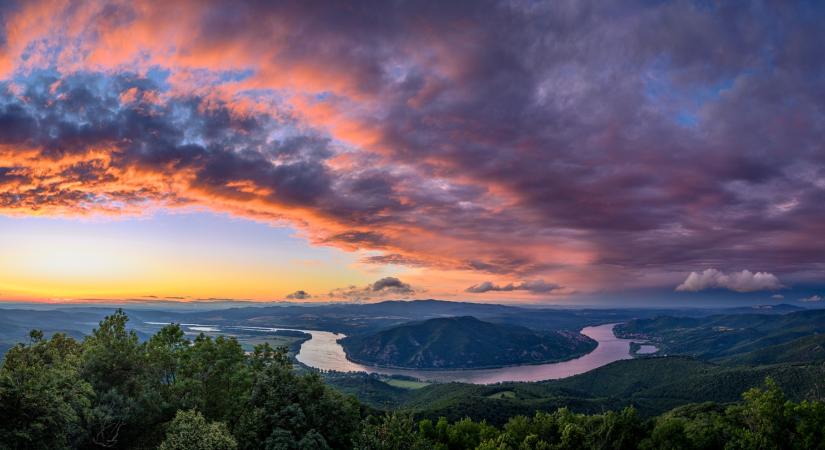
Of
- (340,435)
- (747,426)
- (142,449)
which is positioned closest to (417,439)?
(340,435)

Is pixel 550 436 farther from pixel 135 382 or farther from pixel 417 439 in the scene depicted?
pixel 135 382

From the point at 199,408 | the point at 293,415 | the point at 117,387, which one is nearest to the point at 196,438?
the point at 293,415

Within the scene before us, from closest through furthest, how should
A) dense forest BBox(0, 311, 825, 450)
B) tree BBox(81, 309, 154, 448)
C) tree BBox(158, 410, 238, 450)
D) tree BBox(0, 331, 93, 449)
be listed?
tree BBox(0, 331, 93, 449) → tree BBox(158, 410, 238, 450) → dense forest BBox(0, 311, 825, 450) → tree BBox(81, 309, 154, 448)

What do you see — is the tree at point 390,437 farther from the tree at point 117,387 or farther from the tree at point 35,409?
the tree at point 35,409

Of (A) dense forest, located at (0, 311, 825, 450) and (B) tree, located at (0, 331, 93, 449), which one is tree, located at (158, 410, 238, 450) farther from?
(B) tree, located at (0, 331, 93, 449)

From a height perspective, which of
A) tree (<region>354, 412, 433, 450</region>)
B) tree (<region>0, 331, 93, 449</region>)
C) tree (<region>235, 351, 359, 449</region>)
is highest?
tree (<region>0, 331, 93, 449</region>)

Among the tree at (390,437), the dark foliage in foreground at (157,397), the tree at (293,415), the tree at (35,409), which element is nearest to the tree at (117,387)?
the dark foliage in foreground at (157,397)

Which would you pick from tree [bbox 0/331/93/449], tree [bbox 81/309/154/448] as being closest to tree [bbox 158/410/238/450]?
tree [bbox 0/331/93/449]

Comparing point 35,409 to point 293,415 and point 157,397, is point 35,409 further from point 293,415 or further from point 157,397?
point 293,415
